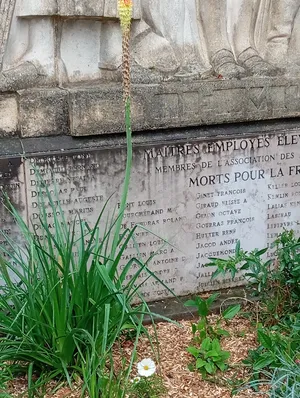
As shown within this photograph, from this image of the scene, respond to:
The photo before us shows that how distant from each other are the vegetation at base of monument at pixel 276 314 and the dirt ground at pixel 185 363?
0.09 m

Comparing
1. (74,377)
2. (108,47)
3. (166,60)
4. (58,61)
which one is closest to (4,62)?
(58,61)

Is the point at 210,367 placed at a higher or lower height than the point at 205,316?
lower

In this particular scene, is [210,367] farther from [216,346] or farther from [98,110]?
[98,110]

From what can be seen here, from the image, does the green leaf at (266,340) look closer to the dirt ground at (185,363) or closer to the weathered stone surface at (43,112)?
the dirt ground at (185,363)

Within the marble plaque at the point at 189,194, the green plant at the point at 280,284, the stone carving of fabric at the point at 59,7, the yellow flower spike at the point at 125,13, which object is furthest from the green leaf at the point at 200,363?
the stone carving of fabric at the point at 59,7

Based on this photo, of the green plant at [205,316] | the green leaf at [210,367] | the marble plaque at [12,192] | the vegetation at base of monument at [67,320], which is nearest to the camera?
the vegetation at base of monument at [67,320]

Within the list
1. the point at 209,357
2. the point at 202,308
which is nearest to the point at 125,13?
the point at 202,308

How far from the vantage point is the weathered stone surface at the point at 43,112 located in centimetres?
381

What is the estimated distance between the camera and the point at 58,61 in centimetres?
398

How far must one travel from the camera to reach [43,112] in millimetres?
3842

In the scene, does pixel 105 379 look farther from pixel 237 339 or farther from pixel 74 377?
pixel 237 339

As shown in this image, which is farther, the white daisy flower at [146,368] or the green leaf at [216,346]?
the green leaf at [216,346]

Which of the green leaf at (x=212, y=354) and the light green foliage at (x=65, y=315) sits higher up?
the light green foliage at (x=65, y=315)

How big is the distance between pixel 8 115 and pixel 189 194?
118 centimetres
